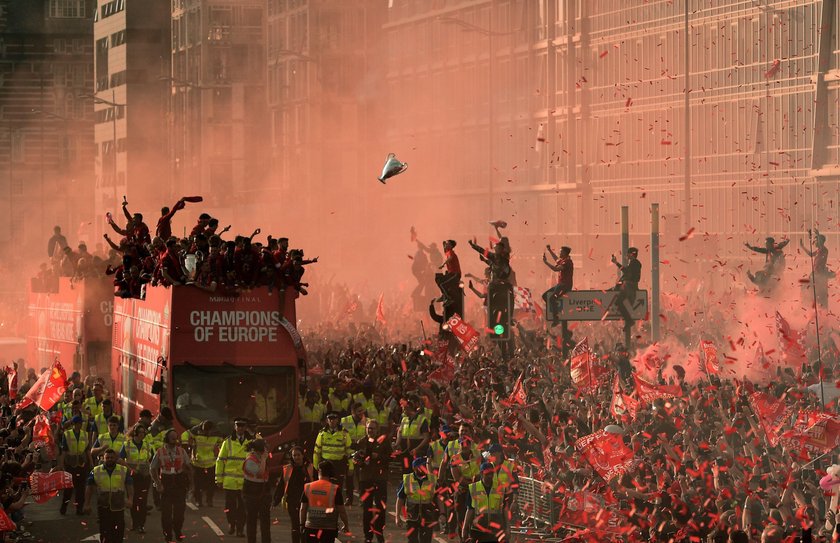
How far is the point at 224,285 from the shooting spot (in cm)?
2769

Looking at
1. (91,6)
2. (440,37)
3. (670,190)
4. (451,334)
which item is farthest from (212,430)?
(91,6)

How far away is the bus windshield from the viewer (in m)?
27.6

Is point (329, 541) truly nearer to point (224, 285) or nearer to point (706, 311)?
point (224, 285)

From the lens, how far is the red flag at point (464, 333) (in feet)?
110

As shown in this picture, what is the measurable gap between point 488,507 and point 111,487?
223 inches

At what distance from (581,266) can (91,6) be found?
357 ft

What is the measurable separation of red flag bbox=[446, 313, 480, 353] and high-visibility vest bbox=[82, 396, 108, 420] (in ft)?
21.7

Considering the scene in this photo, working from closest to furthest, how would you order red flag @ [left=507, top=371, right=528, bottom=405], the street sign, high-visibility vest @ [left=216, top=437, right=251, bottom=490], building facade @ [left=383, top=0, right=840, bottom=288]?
high-visibility vest @ [left=216, top=437, right=251, bottom=490] → red flag @ [left=507, top=371, right=528, bottom=405] → the street sign → building facade @ [left=383, top=0, right=840, bottom=288]

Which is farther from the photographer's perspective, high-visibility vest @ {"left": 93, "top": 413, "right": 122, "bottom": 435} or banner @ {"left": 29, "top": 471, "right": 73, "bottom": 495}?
high-visibility vest @ {"left": 93, "top": 413, "right": 122, "bottom": 435}

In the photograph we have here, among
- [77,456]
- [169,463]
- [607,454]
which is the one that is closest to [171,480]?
[169,463]

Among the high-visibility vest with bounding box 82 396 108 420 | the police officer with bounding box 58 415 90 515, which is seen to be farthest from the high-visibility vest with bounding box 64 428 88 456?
the high-visibility vest with bounding box 82 396 108 420

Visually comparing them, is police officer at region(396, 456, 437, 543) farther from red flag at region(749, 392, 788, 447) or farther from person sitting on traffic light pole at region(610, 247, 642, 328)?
person sitting on traffic light pole at region(610, 247, 642, 328)

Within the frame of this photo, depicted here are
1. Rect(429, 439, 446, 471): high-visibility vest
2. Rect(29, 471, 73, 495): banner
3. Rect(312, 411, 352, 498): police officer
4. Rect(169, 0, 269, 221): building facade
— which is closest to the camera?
Rect(29, 471, 73, 495): banner

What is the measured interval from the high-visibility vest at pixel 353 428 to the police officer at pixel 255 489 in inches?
108
